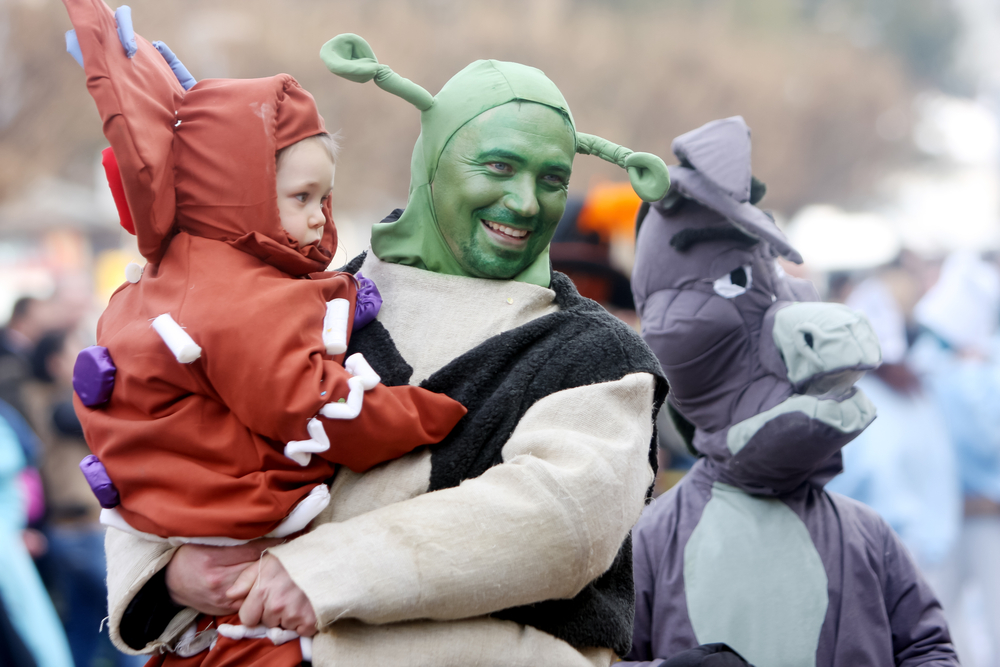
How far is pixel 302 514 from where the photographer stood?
1717mm

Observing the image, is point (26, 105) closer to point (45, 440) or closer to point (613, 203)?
point (45, 440)

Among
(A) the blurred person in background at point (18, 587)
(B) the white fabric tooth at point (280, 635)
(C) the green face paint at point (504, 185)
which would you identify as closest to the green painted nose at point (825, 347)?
(C) the green face paint at point (504, 185)

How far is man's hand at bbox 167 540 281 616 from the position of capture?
1716 mm

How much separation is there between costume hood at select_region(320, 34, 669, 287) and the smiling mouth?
0.30 feet

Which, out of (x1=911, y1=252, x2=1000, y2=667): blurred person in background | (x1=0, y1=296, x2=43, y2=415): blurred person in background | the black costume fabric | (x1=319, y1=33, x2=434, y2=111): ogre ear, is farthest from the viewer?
(x1=911, y1=252, x2=1000, y2=667): blurred person in background

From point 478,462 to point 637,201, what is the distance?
258cm

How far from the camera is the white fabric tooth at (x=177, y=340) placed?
63.6 inches

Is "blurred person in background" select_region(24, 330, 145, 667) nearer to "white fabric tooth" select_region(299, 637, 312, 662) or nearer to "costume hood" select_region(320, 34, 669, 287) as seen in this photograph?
"costume hood" select_region(320, 34, 669, 287)

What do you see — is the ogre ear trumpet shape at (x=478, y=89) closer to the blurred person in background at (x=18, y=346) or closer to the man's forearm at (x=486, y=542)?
the man's forearm at (x=486, y=542)

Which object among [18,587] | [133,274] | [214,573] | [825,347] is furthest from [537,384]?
[18,587]

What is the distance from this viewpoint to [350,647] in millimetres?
1667

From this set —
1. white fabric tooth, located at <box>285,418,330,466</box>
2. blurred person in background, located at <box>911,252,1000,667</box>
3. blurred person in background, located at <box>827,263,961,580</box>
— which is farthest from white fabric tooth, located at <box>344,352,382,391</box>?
blurred person in background, located at <box>911,252,1000,667</box>

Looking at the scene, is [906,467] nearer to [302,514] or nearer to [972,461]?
[972,461]

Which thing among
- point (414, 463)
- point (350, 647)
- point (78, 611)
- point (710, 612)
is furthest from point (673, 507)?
point (78, 611)
